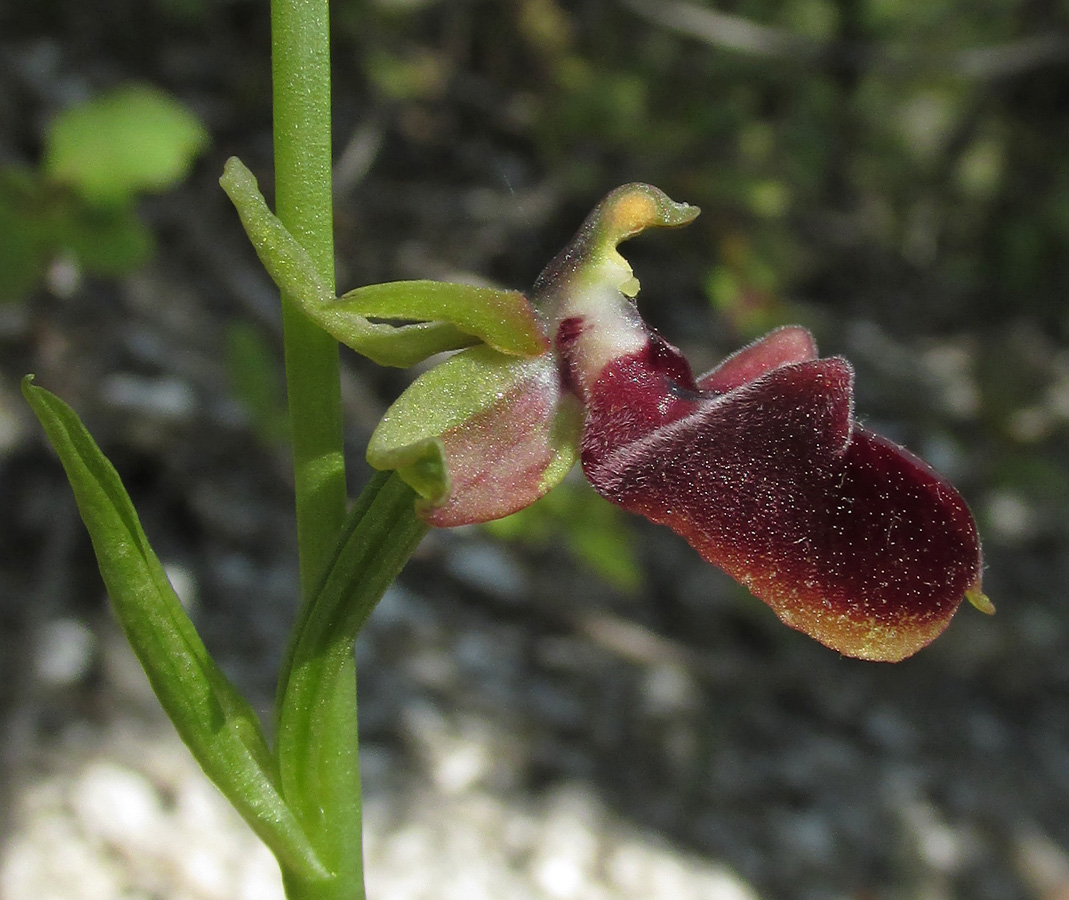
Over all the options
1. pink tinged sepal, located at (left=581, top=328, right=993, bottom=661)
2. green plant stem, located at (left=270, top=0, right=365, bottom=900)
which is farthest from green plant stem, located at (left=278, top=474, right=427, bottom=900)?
pink tinged sepal, located at (left=581, top=328, right=993, bottom=661)

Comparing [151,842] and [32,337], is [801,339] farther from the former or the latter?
[32,337]

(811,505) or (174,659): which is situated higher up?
(811,505)

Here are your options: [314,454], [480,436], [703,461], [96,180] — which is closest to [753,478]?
[703,461]

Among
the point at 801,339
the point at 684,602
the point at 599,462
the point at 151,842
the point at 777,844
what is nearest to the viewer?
the point at 599,462

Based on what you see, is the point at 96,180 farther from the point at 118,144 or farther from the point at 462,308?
the point at 462,308

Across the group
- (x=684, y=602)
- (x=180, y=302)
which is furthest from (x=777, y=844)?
(x=180, y=302)

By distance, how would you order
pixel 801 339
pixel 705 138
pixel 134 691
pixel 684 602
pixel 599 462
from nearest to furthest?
pixel 599 462 < pixel 801 339 < pixel 134 691 < pixel 684 602 < pixel 705 138
